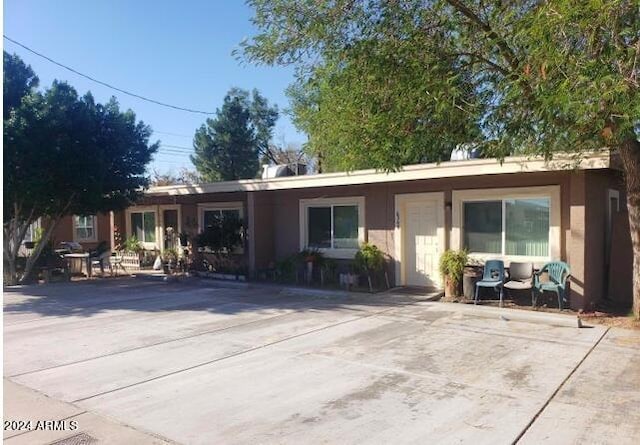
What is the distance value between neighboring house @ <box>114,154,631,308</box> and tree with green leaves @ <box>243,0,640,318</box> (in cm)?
113

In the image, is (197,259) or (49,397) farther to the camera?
(197,259)

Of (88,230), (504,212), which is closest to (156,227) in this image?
(88,230)

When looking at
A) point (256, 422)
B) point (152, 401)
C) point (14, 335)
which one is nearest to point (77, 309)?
point (14, 335)

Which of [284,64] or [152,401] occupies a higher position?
[284,64]

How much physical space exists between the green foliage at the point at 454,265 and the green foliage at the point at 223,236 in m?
6.61

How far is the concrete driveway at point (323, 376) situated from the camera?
14.9 feet

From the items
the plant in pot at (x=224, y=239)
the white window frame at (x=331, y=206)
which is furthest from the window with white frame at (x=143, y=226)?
the white window frame at (x=331, y=206)

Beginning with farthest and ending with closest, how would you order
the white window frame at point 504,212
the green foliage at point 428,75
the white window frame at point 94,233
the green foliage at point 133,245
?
the white window frame at point 94,233 < the green foliage at point 133,245 < the white window frame at point 504,212 < the green foliage at point 428,75

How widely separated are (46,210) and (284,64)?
9.40 meters

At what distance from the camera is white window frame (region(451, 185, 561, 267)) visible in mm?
10438

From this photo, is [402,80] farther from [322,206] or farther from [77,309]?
[77,309]

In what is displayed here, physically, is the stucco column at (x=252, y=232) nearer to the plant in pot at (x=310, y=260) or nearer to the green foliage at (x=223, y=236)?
the green foliage at (x=223, y=236)

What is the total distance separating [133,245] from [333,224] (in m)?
8.77

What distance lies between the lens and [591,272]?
32.5 feet
